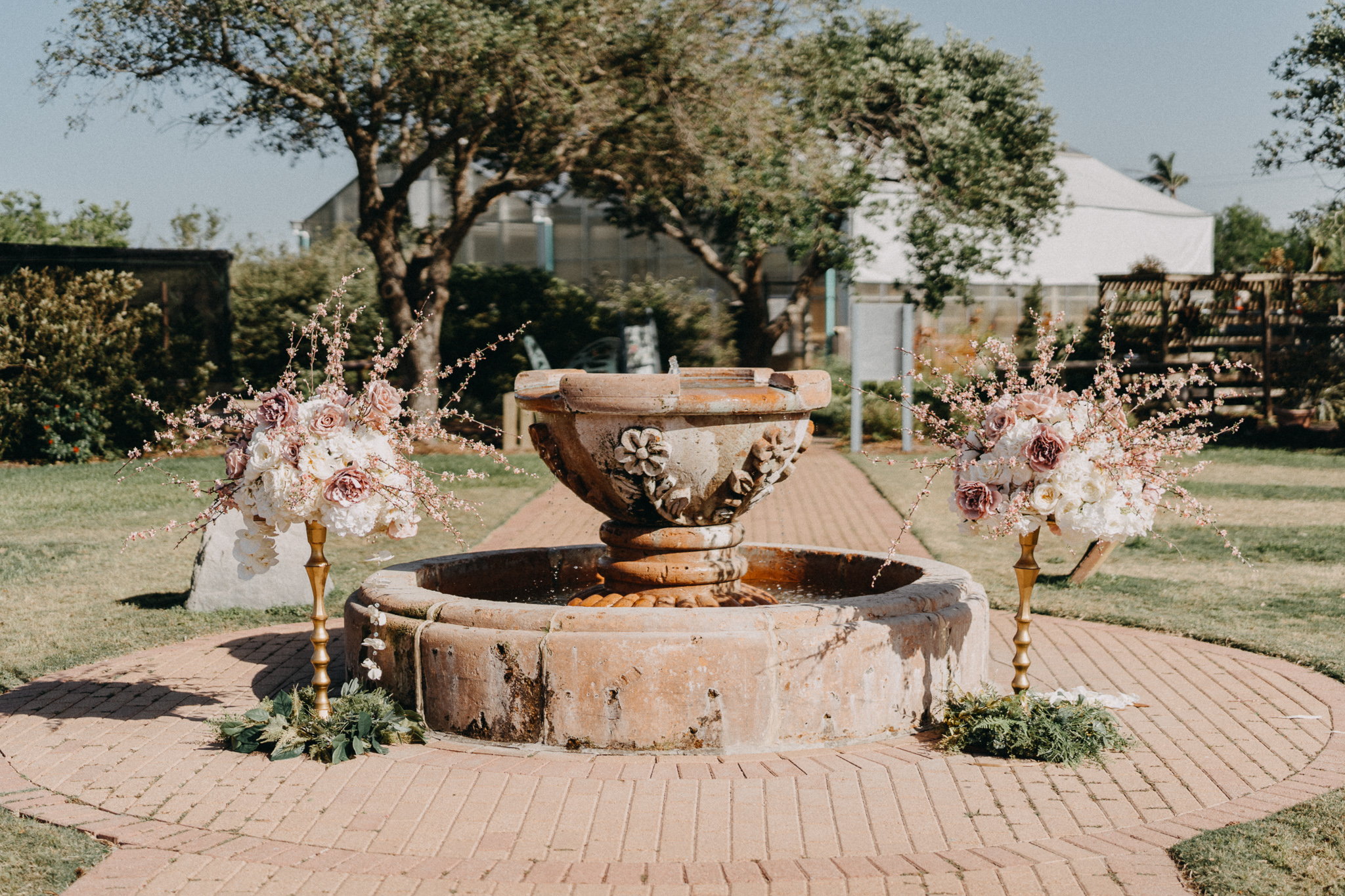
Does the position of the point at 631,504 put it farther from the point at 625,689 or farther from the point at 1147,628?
the point at 1147,628

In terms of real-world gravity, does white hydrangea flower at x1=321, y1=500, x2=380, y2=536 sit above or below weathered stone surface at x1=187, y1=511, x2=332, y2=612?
above

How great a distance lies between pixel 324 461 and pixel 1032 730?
2.82m

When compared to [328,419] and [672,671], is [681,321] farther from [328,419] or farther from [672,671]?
[672,671]

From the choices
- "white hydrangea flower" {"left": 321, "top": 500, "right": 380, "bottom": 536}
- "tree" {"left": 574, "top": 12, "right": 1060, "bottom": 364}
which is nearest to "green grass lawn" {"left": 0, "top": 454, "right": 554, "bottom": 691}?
"white hydrangea flower" {"left": 321, "top": 500, "right": 380, "bottom": 536}

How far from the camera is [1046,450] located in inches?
176

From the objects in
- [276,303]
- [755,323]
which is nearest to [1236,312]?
[755,323]

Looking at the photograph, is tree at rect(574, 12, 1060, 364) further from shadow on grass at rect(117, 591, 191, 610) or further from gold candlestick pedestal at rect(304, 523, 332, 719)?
gold candlestick pedestal at rect(304, 523, 332, 719)

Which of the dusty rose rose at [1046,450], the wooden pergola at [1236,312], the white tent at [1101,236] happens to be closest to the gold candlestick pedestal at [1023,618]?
the dusty rose rose at [1046,450]

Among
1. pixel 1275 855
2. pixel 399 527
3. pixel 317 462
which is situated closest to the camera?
pixel 1275 855

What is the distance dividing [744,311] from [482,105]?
8.08m

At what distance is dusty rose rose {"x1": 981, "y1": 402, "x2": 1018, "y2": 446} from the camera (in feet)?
15.2

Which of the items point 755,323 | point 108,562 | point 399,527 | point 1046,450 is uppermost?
point 755,323

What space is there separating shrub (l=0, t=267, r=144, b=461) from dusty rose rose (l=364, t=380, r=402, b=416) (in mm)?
13059

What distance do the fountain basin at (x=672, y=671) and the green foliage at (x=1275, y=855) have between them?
1318mm
